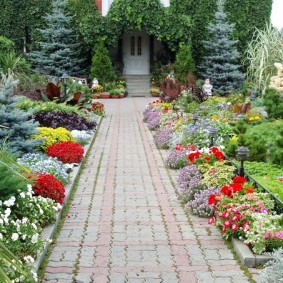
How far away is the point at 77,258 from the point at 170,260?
927mm

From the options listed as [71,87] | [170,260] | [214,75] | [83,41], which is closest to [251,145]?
[170,260]

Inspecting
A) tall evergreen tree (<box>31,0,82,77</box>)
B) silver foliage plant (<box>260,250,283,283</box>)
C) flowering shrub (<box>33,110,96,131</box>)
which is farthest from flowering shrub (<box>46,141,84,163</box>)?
tall evergreen tree (<box>31,0,82,77</box>)

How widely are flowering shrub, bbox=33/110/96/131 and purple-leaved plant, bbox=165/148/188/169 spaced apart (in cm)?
415

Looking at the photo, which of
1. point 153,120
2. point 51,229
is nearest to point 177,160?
point 51,229

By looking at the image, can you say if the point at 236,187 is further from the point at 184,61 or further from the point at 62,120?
the point at 184,61

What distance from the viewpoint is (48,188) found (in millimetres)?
7758

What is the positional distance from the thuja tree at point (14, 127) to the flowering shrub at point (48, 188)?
9.57 feet

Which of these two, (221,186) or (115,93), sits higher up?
(221,186)

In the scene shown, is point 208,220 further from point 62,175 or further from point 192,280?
point 62,175

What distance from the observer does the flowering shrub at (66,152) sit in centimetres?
1130

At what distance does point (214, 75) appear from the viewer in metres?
30.0

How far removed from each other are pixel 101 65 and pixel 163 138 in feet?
53.6

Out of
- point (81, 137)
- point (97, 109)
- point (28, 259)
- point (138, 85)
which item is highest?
point (28, 259)

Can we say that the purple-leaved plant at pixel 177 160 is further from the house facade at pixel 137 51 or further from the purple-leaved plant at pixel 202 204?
the house facade at pixel 137 51
